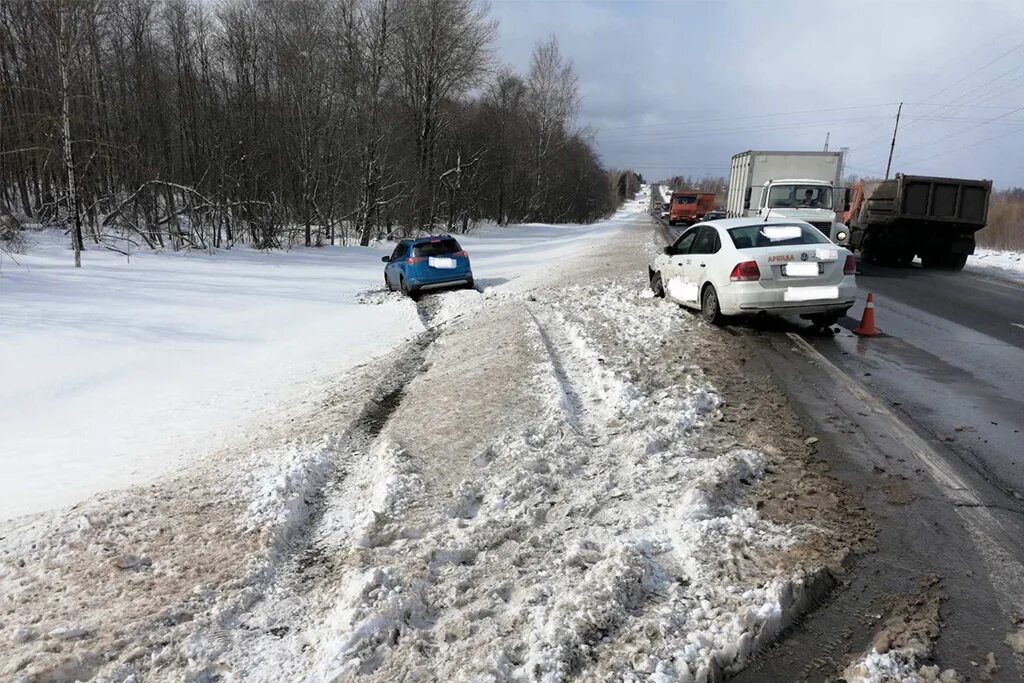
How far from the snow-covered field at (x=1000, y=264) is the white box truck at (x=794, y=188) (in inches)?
182

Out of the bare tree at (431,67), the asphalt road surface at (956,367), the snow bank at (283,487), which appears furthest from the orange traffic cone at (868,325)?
the bare tree at (431,67)

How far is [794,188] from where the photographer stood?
1719cm

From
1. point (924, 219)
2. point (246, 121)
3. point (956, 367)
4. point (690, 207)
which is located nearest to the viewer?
point (956, 367)

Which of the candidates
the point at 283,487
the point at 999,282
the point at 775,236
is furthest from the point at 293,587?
the point at 999,282

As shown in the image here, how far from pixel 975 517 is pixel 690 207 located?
50.9m

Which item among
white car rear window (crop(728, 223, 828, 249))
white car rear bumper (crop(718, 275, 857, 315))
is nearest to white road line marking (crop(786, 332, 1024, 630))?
white car rear bumper (crop(718, 275, 857, 315))

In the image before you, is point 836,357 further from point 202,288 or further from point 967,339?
point 202,288

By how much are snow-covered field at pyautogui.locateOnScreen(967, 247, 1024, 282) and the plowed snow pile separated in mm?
17610

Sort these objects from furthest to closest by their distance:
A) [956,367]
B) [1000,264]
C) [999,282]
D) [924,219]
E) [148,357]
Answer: [1000,264] < [924,219] < [999,282] < [148,357] < [956,367]

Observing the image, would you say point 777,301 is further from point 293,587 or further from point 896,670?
point 293,587

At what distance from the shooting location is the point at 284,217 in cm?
2794

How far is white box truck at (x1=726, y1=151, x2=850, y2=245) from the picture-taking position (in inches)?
628

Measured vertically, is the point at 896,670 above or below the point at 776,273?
below

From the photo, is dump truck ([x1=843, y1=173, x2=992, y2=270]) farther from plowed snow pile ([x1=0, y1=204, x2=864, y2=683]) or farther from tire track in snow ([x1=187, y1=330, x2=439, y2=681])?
tire track in snow ([x1=187, y1=330, x2=439, y2=681])
